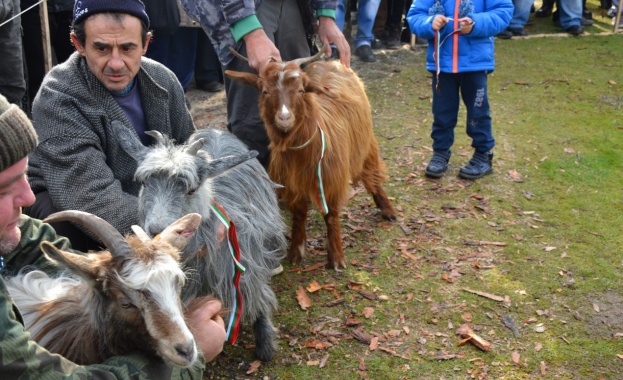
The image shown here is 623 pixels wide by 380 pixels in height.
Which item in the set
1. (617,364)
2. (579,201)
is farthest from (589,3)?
(617,364)

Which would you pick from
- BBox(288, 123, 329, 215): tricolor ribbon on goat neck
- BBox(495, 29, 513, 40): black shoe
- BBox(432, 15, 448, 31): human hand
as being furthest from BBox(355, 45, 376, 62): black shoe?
BBox(288, 123, 329, 215): tricolor ribbon on goat neck

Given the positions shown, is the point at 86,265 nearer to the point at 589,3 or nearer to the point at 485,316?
the point at 485,316

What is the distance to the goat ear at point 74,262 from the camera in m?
2.14

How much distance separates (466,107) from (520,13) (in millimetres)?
6011

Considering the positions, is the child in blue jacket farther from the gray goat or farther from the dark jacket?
the gray goat

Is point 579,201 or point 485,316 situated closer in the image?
point 485,316

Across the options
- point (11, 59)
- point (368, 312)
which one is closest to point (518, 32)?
point (368, 312)

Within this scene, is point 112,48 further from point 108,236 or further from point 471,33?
point 471,33

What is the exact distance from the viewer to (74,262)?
2.17m

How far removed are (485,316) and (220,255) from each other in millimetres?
1930

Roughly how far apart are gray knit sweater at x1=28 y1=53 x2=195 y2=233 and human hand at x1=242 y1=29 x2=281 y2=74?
1068 mm

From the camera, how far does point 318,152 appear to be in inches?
173

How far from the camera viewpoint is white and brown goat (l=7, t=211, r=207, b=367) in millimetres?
2143

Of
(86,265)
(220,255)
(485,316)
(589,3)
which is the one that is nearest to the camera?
(86,265)
